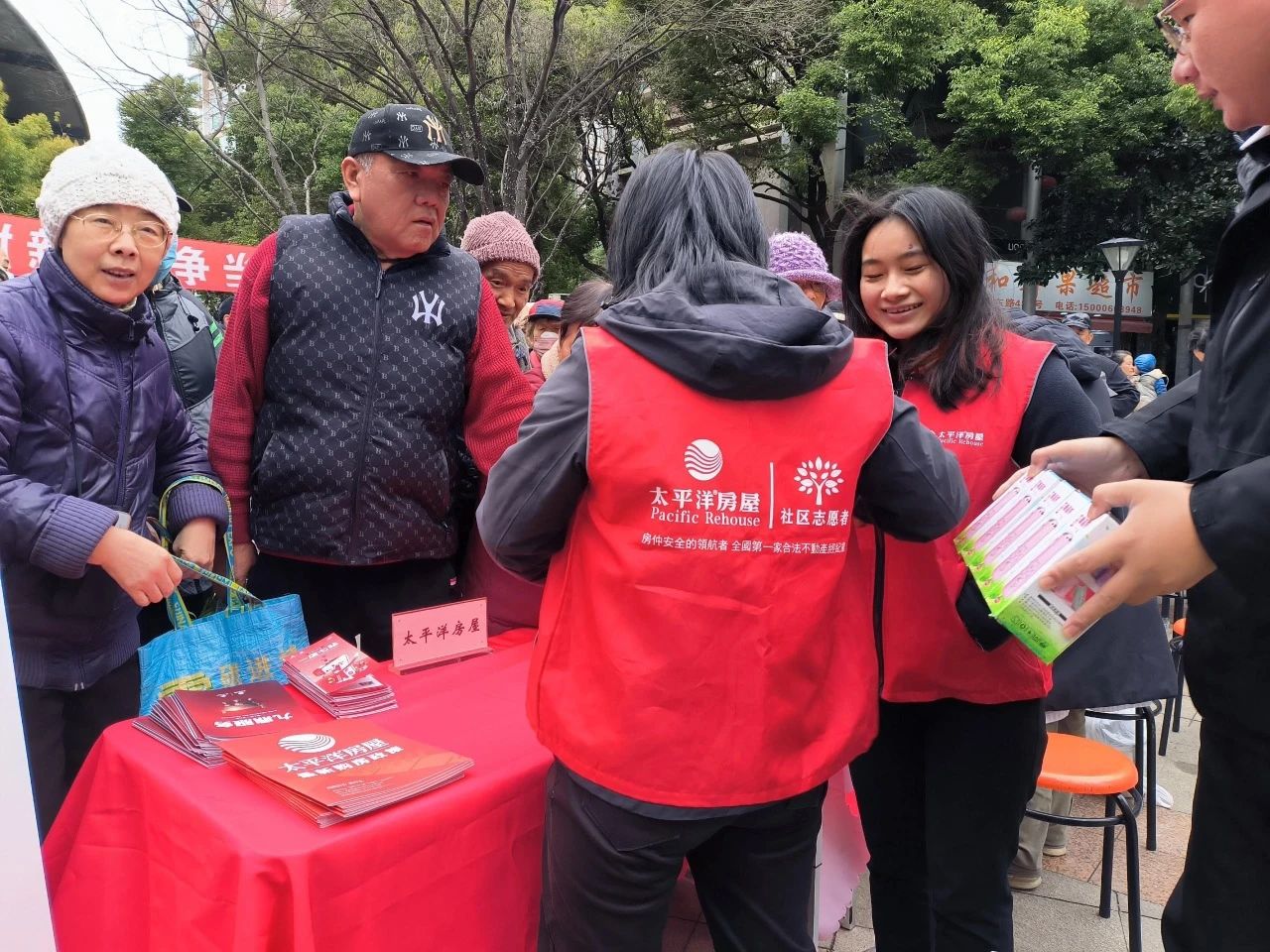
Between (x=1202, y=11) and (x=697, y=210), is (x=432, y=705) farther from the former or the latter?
(x=1202, y=11)

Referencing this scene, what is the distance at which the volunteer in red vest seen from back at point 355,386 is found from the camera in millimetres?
2111

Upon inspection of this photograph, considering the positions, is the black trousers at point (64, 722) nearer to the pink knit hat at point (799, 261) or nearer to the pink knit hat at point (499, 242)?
the pink knit hat at point (499, 242)

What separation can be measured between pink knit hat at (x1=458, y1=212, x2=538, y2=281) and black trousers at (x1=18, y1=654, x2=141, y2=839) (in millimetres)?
1746

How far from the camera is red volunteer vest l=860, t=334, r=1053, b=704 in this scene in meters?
1.54

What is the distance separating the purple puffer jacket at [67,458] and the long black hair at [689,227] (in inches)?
42.9

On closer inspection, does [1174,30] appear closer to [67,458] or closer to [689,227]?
[689,227]

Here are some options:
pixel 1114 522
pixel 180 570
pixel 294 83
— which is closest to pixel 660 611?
pixel 1114 522

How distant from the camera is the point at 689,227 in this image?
4.26ft

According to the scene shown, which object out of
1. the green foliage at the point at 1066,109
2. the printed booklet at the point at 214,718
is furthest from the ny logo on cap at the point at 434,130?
the green foliage at the point at 1066,109

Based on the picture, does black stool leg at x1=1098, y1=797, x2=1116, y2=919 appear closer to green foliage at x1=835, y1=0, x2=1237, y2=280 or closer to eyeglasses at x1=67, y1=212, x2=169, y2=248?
eyeglasses at x1=67, y1=212, x2=169, y2=248

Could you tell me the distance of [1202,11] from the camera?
92 centimetres

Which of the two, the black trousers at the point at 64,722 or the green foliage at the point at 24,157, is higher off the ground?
the green foliage at the point at 24,157

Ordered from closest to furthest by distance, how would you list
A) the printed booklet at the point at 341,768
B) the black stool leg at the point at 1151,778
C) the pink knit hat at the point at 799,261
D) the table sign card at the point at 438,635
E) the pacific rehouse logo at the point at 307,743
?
the printed booklet at the point at 341,768 < the pacific rehouse logo at the point at 307,743 < the table sign card at the point at 438,635 < the black stool leg at the point at 1151,778 < the pink knit hat at the point at 799,261

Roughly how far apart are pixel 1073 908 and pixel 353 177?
2827 mm
